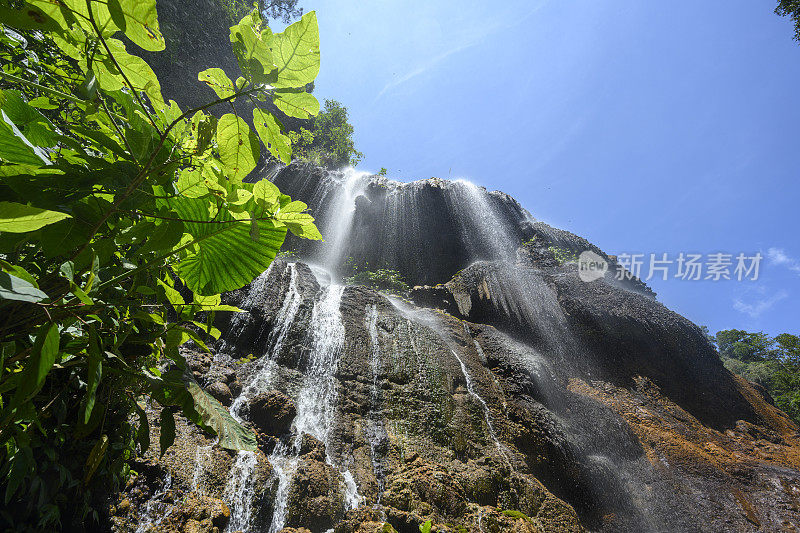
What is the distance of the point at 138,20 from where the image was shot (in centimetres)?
49

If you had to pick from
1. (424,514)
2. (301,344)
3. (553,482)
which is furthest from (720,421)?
(301,344)

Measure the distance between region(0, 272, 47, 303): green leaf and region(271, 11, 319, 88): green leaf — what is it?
49 cm

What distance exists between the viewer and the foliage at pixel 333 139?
16.2 metres

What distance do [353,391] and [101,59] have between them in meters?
4.44

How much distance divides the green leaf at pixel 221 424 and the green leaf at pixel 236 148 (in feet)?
1.80

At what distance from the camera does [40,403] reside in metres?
0.97

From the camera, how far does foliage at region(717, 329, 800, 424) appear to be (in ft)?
35.0

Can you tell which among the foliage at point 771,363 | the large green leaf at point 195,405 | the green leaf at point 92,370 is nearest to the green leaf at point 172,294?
the large green leaf at point 195,405

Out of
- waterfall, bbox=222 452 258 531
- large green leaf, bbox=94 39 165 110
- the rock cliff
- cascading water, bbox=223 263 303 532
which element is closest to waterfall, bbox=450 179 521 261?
the rock cliff

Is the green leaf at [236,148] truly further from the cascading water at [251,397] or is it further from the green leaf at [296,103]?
the cascading water at [251,397]

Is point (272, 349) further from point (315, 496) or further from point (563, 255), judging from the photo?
point (563, 255)

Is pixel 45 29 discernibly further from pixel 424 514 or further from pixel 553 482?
pixel 553 482

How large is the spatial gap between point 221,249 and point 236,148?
247 mm

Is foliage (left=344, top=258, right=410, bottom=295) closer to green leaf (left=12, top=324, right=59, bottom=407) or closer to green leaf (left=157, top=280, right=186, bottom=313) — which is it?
green leaf (left=157, top=280, right=186, bottom=313)
